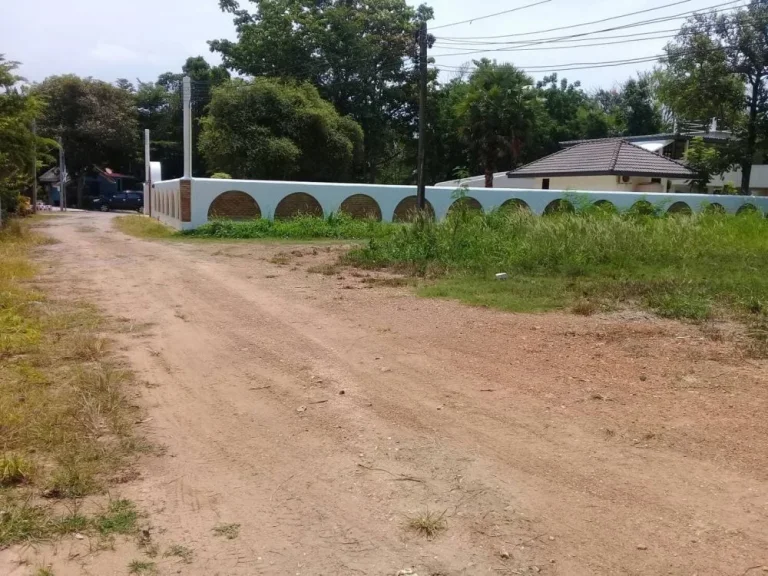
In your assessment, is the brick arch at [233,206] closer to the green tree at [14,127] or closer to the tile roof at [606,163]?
the green tree at [14,127]

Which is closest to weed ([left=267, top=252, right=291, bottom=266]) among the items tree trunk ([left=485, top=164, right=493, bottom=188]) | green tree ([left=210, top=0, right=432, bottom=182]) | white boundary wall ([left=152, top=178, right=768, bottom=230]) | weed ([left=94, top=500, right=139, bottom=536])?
white boundary wall ([left=152, top=178, right=768, bottom=230])

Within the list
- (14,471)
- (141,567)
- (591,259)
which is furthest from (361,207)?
(141,567)

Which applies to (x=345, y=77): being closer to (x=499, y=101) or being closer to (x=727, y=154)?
(x=499, y=101)

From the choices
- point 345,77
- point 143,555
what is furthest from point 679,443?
point 345,77

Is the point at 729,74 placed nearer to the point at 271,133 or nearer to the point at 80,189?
the point at 271,133

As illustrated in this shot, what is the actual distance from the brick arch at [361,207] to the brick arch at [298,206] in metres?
1.06

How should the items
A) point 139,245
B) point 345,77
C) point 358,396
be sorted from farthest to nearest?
point 345,77 → point 139,245 → point 358,396

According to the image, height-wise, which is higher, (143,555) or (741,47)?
(741,47)

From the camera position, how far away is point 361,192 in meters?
28.7

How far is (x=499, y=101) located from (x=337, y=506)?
3396 centimetres

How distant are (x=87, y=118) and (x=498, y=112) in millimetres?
32100

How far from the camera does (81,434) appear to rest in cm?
529

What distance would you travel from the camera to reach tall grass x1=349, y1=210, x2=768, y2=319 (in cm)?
1083

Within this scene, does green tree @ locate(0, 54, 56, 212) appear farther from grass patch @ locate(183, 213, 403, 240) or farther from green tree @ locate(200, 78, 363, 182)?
green tree @ locate(200, 78, 363, 182)
